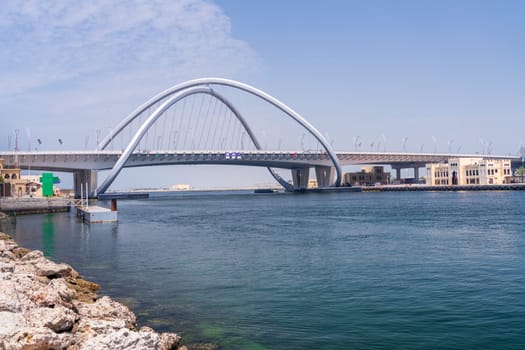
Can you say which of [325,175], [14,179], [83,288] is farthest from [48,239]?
[325,175]

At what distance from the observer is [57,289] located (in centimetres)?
1189

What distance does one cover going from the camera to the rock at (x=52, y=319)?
357 inches

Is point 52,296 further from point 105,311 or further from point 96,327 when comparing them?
point 96,327

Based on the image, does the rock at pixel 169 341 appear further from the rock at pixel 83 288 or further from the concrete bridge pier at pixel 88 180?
the concrete bridge pier at pixel 88 180

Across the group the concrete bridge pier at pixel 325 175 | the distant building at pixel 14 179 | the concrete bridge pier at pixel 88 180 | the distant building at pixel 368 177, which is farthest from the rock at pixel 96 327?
the distant building at pixel 368 177

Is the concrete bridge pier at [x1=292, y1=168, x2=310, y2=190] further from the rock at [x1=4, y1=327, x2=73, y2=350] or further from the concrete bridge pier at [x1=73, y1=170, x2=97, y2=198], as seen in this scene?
the rock at [x1=4, y1=327, x2=73, y2=350]

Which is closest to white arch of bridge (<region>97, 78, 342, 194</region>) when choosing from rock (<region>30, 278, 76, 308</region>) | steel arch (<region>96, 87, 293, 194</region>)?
steel arch (<region>96, 87, 293, 194</region>)

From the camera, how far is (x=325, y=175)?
459ft

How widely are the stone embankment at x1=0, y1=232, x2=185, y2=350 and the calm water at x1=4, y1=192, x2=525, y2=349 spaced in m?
1.70

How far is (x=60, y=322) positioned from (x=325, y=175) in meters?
132

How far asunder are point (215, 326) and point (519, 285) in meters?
10.1

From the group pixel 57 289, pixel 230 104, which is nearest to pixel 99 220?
pixel 57 289

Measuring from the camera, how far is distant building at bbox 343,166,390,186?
163750mm

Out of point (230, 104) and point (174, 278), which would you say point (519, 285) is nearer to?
point (174, 278)
